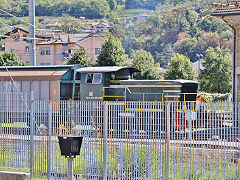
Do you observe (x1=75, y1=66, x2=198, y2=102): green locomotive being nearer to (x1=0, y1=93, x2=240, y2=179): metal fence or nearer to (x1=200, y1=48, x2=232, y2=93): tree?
(x1=0, y1=93, x2=240, y2=179): metal fence

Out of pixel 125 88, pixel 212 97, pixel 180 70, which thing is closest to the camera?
pixel 125 88

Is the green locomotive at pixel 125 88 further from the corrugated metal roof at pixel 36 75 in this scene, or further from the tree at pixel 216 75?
the tree at pixel 216 75

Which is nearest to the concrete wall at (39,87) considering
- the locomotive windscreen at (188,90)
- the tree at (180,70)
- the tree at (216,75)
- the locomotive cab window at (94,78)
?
the locomotive cab window at (94,78)

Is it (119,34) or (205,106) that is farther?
(119,34)

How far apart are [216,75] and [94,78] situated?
28274mm

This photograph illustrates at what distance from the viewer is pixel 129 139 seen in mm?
11672

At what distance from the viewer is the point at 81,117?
39.9 ft

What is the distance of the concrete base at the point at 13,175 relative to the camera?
512 inches

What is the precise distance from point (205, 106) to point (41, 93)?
1718cm

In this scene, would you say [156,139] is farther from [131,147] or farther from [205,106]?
[205,106]

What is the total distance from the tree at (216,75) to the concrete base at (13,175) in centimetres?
4026

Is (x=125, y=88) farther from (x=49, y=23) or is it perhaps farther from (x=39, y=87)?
(x=49, y=23)

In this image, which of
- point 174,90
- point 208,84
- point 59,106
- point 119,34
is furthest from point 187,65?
point 119,34

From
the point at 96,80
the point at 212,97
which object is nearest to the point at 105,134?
the point at 96,80
